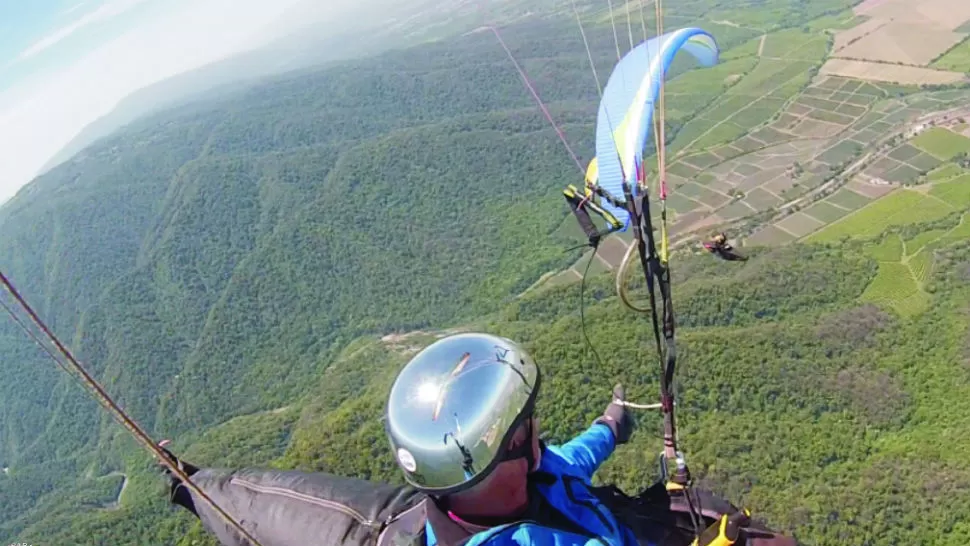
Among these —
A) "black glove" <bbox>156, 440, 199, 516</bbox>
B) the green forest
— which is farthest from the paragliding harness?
the green forest

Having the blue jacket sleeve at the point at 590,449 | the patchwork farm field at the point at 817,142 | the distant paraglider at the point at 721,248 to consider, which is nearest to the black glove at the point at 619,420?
the blue jacket sleeve at the point at 590,449

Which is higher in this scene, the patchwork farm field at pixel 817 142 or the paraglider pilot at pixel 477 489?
the paraglider pilot at pixel 477 489

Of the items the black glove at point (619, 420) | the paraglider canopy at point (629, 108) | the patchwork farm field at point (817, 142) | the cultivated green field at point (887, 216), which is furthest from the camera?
the patchwork farm field at point (817, 142)

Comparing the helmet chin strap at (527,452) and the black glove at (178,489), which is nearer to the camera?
the helmet chin strap at (527,452)

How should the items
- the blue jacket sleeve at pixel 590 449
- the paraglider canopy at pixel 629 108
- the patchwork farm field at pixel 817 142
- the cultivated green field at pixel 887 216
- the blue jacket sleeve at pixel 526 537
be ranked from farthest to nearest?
the patchwork farm field at pixel 817 142, the cultivated green field at pixel 887 216, the paraglider canopy at pixel 629 108, the blue jacket sleeve at pixel 590 449, the blue jacket sleeve at pixel 526 537

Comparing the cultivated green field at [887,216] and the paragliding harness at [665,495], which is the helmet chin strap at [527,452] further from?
the cultivated green field at [887,216]

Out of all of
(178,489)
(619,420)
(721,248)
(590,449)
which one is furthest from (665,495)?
(178,489)

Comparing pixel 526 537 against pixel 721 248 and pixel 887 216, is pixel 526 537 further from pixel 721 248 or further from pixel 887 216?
pixel 887 216
